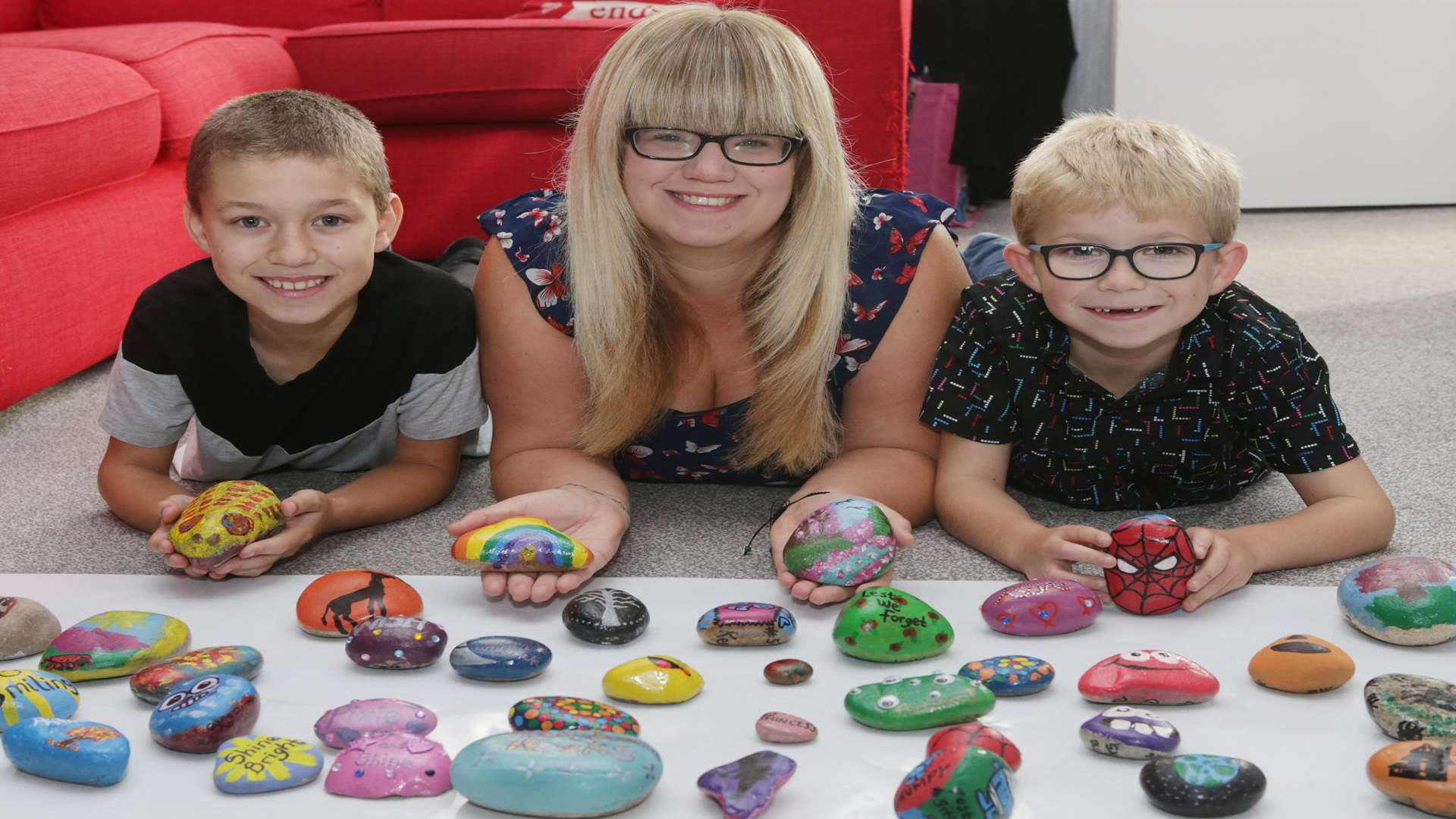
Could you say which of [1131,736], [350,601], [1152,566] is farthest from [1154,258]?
[350,601]

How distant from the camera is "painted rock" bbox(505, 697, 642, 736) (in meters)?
1.06

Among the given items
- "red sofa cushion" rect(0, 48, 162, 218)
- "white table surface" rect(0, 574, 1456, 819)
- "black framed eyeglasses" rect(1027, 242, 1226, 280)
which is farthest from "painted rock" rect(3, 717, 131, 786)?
"red sofa cushion" rect(0, 48, 162, 218)

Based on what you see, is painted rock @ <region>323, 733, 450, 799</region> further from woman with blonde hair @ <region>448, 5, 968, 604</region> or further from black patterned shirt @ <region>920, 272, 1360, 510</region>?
black patterned shirt @ <region>920, 272, 1360, 510</region>

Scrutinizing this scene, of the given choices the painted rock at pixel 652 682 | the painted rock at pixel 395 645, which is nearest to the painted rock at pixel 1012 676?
the painted rock at pixel 652 682

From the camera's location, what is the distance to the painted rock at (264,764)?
1017 mm

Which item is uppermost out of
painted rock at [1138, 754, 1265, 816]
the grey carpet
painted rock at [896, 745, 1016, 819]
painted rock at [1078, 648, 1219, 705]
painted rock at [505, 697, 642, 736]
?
painted rock at [896, 745, 1016, 819]

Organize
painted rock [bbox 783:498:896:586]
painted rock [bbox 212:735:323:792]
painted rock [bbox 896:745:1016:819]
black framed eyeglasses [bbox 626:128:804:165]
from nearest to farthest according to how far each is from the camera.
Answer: painted rock [bbox 896:745:1016:819]
painted rock [bbox 212:735:323:792]
painted rock [bbox 783:498:896:586]
black framed eyeglasses [bbox 626:128:804:165]

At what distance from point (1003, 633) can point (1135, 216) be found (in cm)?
47

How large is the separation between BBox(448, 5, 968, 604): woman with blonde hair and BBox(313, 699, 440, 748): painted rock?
293 mm

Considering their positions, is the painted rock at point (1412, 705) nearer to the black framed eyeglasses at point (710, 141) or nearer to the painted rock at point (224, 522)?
the black framed eyeglasses at point (710, 141)

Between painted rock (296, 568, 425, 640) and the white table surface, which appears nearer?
the white table surface

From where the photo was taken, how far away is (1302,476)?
1515mm

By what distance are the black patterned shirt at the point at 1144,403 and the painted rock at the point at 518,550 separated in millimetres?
493

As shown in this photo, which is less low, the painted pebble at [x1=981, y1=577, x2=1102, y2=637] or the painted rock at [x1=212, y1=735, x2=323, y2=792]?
the painted rock at [x1=212, y1=735, x2=323, y2=792]
